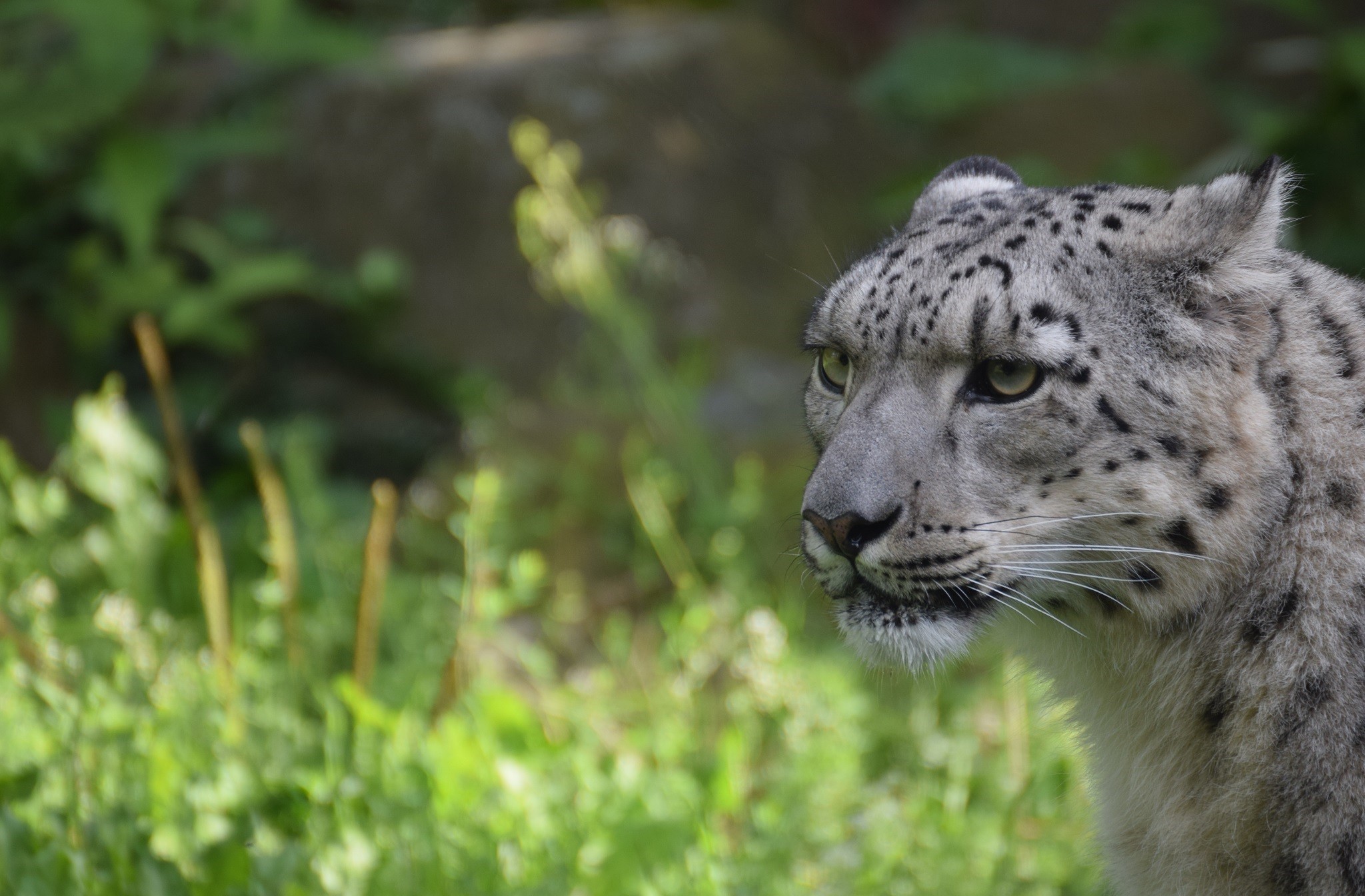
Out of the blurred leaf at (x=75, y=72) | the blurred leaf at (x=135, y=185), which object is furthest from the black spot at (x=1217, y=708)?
the blurred leaf at (x=75, y=72)

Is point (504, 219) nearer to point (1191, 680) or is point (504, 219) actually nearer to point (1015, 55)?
point (1015, 55)

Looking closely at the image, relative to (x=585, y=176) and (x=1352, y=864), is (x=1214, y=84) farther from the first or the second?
(x=1352, y=864)

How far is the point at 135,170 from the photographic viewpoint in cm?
764

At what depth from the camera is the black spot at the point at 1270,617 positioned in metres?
2.71

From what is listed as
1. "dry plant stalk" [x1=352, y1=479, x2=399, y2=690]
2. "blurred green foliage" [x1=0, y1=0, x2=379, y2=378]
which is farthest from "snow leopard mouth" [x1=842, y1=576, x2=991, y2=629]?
"blurred green foliage" [x1=0, y1=0, x2=379, y2=378]

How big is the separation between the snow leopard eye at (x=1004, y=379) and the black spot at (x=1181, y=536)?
43cm

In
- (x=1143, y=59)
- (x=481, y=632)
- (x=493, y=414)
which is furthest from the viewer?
(x=1143, y=59)

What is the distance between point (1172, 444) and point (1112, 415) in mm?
142

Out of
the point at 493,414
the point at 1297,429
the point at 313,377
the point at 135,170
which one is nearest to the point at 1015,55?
the point at 493,414

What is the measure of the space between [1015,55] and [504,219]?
398 cm

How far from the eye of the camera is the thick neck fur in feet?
8.49

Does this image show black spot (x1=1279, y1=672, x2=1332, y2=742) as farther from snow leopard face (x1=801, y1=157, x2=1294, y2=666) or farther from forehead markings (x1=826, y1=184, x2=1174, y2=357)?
forehead markings (x1=826, y1=184, x2=1174, y2=357)

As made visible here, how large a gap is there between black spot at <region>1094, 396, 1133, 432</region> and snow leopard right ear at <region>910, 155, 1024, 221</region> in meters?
0.92

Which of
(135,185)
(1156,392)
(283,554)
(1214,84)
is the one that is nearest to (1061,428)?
(1156,392)
